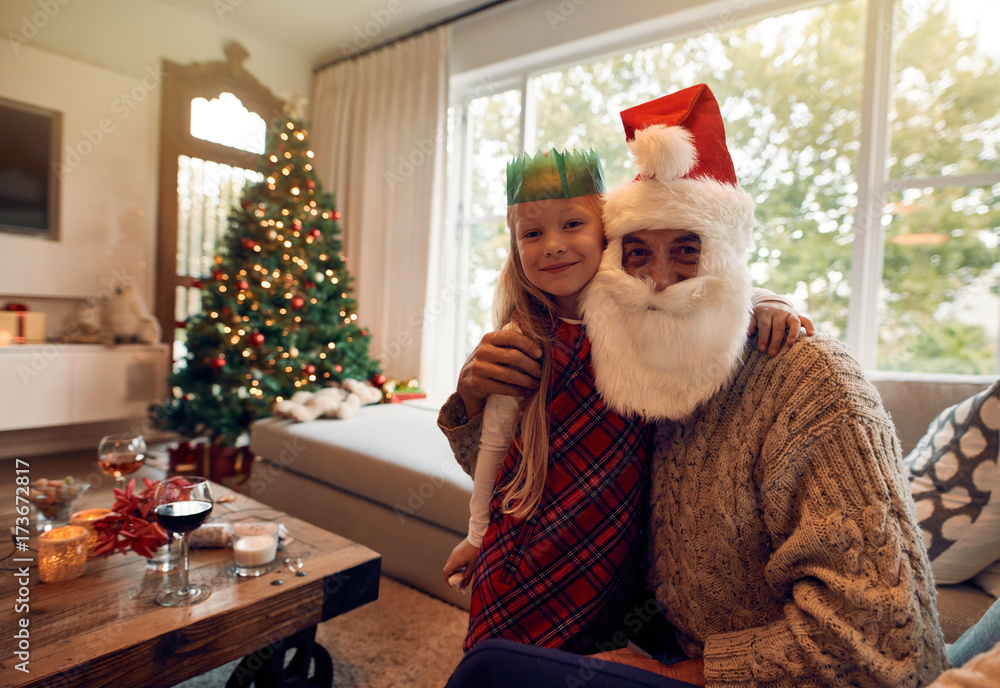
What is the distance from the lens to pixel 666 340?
844 mm

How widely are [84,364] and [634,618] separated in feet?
12.5

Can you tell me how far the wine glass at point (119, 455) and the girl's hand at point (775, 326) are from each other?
156cm

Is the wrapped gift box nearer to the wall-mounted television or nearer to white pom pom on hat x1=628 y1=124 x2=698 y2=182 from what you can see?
the wall-mounted television

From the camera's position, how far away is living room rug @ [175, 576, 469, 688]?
5.24 ft

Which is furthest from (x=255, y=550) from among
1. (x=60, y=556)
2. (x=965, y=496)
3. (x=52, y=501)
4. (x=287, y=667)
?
(x=965, y=496)

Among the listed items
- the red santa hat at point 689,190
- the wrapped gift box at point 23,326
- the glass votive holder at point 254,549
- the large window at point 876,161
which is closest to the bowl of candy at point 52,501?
the glass votive holder at point 254,549

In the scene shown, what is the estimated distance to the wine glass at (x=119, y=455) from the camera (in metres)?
1.57

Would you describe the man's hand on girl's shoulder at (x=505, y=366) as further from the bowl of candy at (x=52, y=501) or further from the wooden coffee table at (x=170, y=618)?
the bowl of candy at (x=52, y=501)

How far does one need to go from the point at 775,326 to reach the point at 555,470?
0.40 m

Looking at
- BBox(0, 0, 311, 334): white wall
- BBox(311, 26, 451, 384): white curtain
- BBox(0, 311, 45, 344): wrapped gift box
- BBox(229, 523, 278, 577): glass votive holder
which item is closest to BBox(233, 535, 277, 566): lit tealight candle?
BBox(229, 523, 278, 577): glass votive holder

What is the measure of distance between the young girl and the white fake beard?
0.07m

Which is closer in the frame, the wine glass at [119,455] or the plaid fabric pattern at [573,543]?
the plaid fabric pattern at [573,543]

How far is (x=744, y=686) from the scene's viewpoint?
2.35 ft

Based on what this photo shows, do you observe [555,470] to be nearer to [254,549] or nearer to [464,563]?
[464,563]
